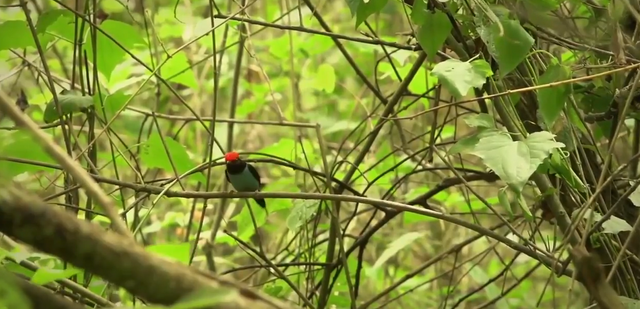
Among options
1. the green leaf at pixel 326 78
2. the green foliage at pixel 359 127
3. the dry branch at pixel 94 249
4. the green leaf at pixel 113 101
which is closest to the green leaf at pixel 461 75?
the green foliage at pixel 359 127

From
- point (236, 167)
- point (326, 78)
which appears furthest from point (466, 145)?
point (326, 78)

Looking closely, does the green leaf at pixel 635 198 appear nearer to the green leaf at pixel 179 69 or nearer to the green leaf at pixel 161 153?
the green leaf at pixel 161 153

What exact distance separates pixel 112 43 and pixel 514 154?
0.94 metres

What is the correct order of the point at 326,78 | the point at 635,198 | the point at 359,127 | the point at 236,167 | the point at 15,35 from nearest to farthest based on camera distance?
1. the point at 635,198
2. the point at 15,35
3. the point at 236,167
4. the point at 359,127
5. the point at 326,78

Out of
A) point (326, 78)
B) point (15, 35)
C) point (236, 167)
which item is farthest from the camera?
point (326, 78)

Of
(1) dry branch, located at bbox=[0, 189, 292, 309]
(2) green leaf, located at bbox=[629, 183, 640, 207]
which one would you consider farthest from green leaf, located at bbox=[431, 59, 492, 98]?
(1) dry branch, located at bbox=[0, 189, 292, 309]

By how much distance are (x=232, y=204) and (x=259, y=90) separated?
455 millimetres

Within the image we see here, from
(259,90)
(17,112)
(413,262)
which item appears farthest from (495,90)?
(413,262)

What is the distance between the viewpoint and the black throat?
67.7 inches

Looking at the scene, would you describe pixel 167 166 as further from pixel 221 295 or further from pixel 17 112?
→ pixel 221 295

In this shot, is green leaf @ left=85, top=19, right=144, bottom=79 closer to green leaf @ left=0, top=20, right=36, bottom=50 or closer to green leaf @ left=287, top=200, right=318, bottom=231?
green leaf @ left=0, top=20, right=36, bottom=50

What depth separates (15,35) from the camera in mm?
1394

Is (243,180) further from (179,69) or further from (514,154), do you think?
(514,154)

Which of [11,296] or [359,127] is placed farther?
[359,127]
